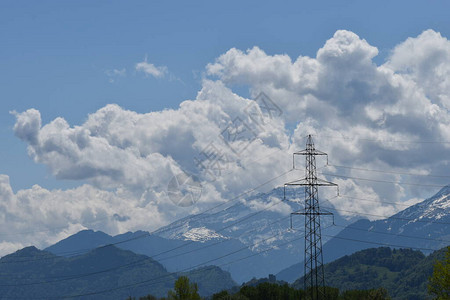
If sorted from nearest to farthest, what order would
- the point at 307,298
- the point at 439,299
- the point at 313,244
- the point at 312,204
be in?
the point at 439,299 → the point at 313,244 → the point at 312,204 → the point at 307,298

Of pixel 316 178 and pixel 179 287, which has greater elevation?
pixel 316 178

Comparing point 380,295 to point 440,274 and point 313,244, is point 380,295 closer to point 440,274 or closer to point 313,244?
point 313,244

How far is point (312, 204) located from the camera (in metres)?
127

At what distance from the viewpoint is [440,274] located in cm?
9681

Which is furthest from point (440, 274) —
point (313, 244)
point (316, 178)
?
point (316, 178)

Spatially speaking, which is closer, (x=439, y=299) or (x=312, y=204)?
(x=439, y=299)

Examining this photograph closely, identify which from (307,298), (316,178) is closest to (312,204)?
(316,178)

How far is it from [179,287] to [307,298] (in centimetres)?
4306

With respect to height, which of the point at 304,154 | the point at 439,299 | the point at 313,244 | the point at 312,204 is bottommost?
the point at 439,299

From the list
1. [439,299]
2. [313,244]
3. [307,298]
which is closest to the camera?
[439,299]

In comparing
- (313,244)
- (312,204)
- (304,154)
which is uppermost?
(304,154)

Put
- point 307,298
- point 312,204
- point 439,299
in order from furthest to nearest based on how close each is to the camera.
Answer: point 307,298
point 312,204
point 439,299

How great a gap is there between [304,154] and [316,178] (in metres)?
6.53

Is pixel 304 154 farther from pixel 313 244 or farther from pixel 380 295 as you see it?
pixel 380 295
